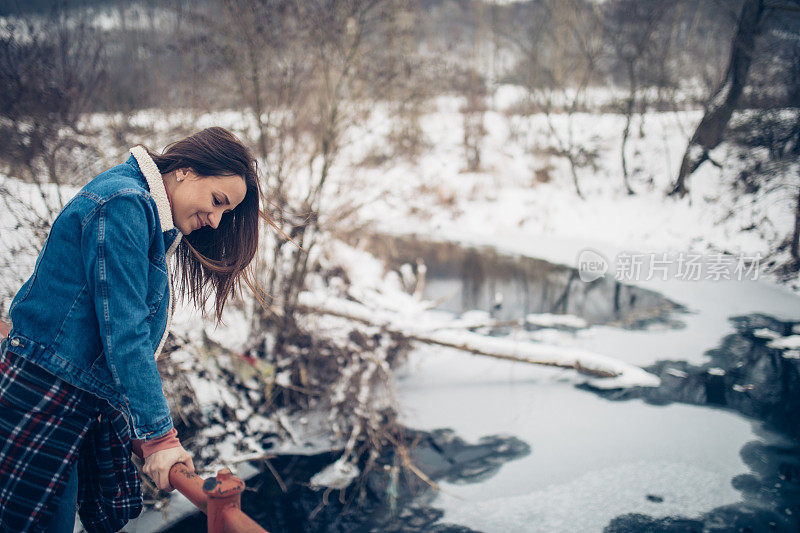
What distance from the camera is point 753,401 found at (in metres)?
5.12

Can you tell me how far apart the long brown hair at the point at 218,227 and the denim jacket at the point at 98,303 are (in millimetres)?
204

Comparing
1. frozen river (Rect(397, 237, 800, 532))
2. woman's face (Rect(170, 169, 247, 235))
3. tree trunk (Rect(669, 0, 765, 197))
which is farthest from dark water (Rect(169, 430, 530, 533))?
tree trunk (Rect(669, 0, 765, 197))

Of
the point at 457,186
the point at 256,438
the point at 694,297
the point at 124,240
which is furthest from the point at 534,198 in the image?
the point at 124,240

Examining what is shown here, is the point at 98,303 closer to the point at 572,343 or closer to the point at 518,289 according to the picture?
the point at 572,343

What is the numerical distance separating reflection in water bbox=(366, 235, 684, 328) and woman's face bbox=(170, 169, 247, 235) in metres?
6.00

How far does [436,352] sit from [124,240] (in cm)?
505

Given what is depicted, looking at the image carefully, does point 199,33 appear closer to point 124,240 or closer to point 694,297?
point 124,240

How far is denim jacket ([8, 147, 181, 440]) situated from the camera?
1.23 metres

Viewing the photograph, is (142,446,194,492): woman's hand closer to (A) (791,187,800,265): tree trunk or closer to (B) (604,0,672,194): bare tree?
(A) (791,187,800,265): tree trunk

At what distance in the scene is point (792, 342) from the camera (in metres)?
6.31

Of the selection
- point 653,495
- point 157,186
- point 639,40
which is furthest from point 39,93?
point 639,40

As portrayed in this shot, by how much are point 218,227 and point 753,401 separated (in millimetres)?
5607

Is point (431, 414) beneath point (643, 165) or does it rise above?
beneath

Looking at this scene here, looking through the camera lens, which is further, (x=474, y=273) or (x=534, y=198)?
(x=534, y=198)
